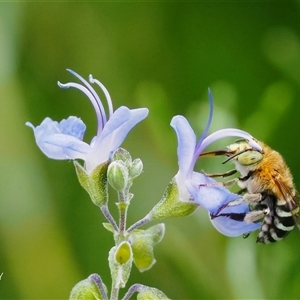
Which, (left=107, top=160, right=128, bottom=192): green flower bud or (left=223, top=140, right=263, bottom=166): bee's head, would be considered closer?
(left=107, top=160, right=128, bottom=192): green flower bud

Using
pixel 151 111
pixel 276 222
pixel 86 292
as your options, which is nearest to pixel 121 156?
pixel 86 292

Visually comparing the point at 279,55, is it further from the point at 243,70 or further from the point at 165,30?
the point at 165,30

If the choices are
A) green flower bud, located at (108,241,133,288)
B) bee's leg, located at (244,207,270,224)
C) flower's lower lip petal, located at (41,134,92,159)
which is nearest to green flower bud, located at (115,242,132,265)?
Answer: green flower bud, located at (108,241,133,288)

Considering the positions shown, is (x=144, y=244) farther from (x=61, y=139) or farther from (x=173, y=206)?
(x=61, y=139)

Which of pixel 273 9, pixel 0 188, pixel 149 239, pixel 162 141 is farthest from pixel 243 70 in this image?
pixel 149 239

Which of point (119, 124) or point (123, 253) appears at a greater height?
point (119, 124)

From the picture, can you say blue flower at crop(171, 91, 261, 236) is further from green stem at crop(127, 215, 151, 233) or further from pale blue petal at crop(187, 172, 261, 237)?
green stem at crop(127, 215, 151, 233)
